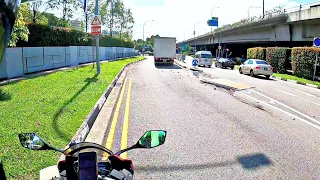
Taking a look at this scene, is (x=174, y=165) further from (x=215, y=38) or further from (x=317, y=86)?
(x=215, y=38)

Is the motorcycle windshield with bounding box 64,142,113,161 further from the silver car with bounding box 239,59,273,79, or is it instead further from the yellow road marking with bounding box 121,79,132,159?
the silver car with bounding box 239,59,273,79

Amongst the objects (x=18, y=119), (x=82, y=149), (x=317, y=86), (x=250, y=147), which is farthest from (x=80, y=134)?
(x=317, y=86)

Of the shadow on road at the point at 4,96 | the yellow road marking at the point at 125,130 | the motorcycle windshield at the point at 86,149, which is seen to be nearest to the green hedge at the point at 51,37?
the shadow on road at the point at 4,96

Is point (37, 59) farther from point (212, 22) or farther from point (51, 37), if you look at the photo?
point (212, 22)

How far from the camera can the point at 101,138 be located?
21.6 feet

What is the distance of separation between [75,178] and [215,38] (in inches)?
2728

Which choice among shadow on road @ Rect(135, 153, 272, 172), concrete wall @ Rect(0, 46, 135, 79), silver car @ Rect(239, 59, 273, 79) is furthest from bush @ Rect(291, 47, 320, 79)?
shadow on road @ Rect(135, 153, 272, 172)

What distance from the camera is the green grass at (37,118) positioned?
4582 mm

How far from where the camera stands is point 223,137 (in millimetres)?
6961

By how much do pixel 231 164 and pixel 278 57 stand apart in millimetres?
27663

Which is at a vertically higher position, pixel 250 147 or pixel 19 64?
pixel 19 64

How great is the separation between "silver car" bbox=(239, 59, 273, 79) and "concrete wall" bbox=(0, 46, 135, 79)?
15.6 metres

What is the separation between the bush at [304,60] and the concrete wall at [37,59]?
19.1 m

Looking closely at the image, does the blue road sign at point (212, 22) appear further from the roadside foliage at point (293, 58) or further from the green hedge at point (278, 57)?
the green hedge at point (278, 57)
